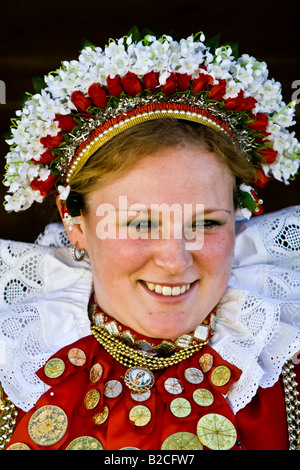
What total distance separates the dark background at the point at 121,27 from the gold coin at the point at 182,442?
1329 mm

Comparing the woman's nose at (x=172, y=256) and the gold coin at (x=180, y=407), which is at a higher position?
the woman's nose at (x=172, y=256)

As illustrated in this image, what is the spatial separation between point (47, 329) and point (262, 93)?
1.08 metres

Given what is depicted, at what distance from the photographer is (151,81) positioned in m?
2.09

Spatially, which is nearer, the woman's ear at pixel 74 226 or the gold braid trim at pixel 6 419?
the gold braid trim at pixel 6 419

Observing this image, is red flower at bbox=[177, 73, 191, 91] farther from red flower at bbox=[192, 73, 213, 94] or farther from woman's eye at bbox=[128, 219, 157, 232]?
woman's eye at bbox=[128, 219, 157, 232]

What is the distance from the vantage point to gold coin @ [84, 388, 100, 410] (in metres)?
2.10

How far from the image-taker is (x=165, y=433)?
2023 mm

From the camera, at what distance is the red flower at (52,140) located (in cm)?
223

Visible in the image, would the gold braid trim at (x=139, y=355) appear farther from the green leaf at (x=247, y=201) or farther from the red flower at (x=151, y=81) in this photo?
the red flower at (x=151, y=81)

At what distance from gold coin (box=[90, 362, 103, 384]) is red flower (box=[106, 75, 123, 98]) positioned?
2.85ft

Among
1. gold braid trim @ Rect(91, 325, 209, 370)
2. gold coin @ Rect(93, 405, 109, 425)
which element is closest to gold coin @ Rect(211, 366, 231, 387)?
gold braid trim @ Rect(91, 325, 209, 370)

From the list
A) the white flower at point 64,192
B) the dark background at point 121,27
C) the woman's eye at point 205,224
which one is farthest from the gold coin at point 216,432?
the dark background at point 121,27

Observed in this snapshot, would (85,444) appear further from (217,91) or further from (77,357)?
(217,91)

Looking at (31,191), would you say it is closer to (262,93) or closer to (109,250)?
(109,250)
